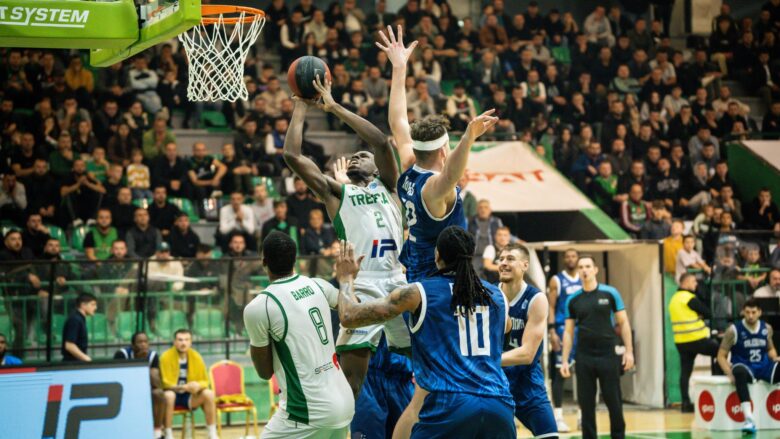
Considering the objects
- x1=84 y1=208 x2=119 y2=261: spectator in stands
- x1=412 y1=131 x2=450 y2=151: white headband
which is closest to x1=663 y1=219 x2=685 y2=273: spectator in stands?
x1=84 y1=208 x2=119 y2=261: spectator in stands

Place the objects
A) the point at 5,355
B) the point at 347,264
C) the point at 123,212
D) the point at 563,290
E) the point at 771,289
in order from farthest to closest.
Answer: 1. the point at 771,289
2. the point at 123,212
3. the point at 563,290
4. the point at 5,355
5. the point at 347,264

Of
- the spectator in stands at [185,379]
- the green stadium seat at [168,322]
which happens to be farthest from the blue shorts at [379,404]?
the green stadium seat at [168,322]

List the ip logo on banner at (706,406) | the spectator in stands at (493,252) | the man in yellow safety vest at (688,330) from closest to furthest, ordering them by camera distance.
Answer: the ip logo on banner at (706,406)
the spectator in stands at (493,252)
the man in yellow safety vest at (688,330)

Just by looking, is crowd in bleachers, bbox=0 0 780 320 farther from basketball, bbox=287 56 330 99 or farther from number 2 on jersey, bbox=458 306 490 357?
number 2 on jersey, bbox=458 306 490 357

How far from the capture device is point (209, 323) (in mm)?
15023

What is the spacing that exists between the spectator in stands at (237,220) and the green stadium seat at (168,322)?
1794 mm

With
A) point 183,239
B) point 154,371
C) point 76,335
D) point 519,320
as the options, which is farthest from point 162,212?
point 519,320

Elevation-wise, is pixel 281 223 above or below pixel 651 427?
above

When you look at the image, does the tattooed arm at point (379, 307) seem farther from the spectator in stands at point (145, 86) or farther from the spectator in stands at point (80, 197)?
the spectator in stands at point (145, 86)

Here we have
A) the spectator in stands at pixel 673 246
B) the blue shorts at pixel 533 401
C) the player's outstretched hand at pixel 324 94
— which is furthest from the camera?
the spectator in stands at pixel 673 246

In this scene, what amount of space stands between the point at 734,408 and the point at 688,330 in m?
1.92

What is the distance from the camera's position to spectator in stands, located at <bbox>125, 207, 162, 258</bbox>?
1547 centimetres

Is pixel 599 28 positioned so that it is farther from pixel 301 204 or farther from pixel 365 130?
pixel 365 130

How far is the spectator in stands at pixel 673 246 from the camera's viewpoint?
58.3 ft
